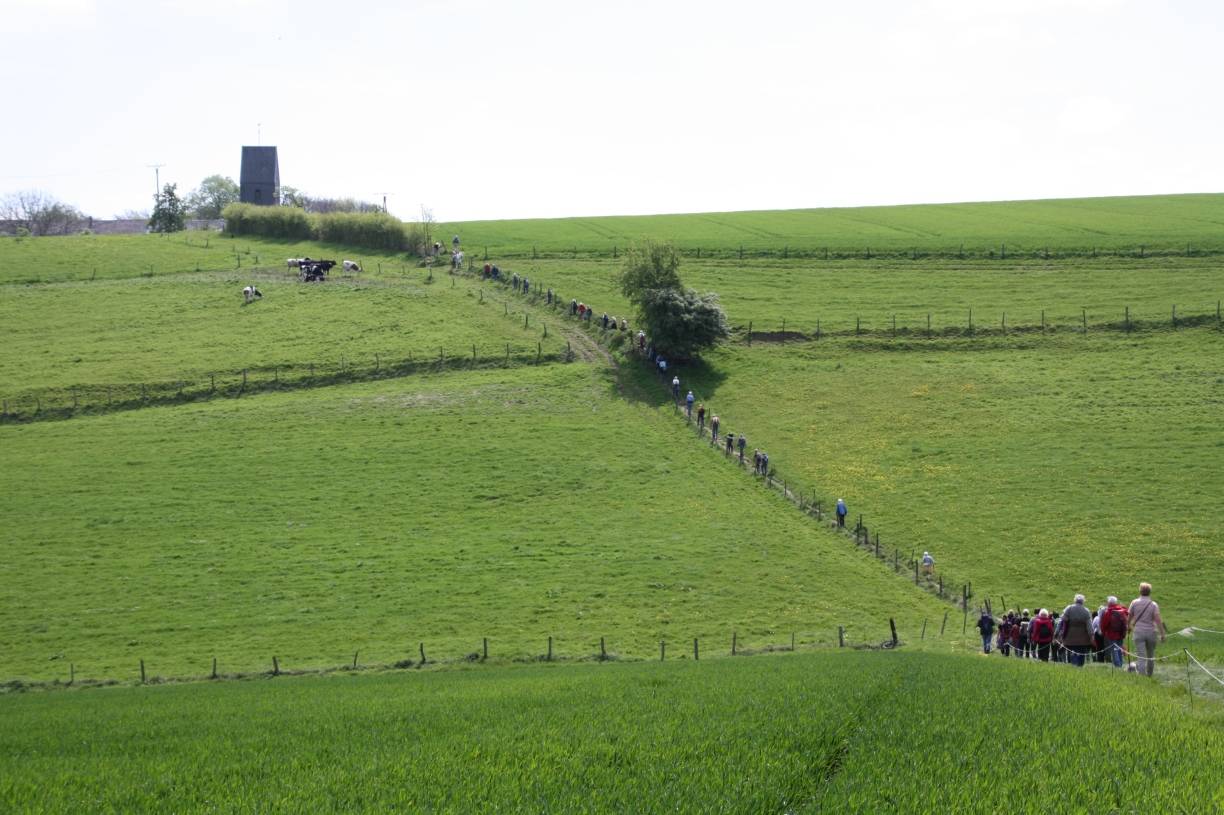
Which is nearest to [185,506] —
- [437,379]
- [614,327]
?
[437,379]

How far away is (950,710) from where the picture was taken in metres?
18.6

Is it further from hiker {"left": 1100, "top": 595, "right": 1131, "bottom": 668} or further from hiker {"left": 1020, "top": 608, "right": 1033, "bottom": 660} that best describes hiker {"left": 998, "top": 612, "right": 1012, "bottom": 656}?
hiker {"left": 1100, "top": 595, "right": 1131, "bottom": 668}

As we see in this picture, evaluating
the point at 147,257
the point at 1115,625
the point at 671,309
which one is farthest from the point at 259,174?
the point at 1115,625

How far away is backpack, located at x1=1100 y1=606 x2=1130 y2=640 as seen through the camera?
2461 centimetres

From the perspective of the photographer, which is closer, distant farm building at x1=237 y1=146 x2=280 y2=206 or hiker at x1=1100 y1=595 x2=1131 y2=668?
hiker at x1=1100 y1=595 x2=1131 y2=668

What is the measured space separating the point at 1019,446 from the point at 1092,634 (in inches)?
1498

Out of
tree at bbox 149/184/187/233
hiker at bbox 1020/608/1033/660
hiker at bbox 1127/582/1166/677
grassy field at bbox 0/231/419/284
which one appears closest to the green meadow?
hiker at bbox 1127/582/1166/677

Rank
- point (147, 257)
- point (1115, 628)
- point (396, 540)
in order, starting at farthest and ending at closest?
point (147, 257) → point (396, 540) → point (1115, 628)

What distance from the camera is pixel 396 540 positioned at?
53594 mm

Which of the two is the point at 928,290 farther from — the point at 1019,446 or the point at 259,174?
the point at 259,174

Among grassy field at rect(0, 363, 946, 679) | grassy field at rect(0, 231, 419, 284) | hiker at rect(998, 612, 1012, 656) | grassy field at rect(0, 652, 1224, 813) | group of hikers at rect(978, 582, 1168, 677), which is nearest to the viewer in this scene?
grassy field at rect(0, 652, 1224, 813)

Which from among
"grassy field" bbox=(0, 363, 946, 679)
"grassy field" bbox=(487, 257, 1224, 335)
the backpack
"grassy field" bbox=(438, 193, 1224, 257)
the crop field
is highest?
"grassy field" bbox=(438, 193, 1224, 257)

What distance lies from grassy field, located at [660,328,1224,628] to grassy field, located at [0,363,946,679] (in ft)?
15.1

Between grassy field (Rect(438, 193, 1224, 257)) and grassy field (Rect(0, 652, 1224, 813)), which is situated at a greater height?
grassy field (Rect(438, 193, 1224, 257))
